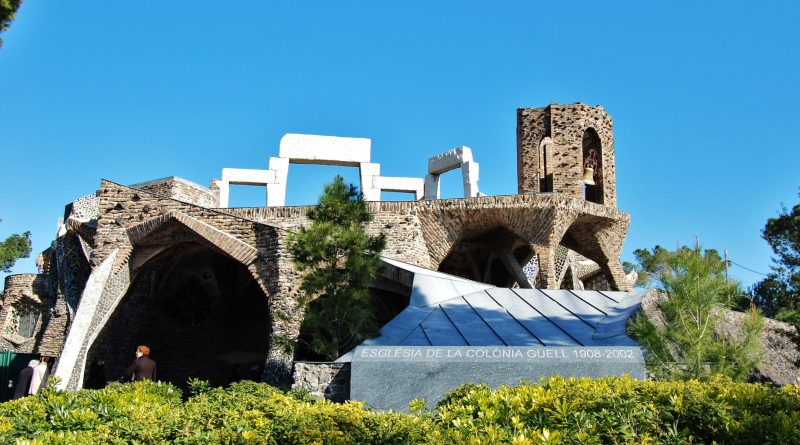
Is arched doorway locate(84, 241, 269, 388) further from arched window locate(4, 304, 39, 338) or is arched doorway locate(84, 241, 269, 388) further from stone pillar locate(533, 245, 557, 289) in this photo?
arched window locate(4, 304, 39, 338)

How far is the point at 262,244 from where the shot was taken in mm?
12305

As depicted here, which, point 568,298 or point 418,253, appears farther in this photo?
point 418,253

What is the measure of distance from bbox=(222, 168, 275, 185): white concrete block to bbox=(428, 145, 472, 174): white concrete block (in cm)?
463

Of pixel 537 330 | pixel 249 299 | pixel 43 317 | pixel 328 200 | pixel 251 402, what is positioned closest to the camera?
pixel 251 402

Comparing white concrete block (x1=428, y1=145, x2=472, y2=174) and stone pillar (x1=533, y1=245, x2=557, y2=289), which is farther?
white concrete block (x1=428, y1=145, x2=472, y2=174)

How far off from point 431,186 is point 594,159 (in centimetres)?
466

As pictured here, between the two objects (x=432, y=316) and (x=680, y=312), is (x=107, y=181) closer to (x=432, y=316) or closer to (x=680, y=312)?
(x=432, y=316)

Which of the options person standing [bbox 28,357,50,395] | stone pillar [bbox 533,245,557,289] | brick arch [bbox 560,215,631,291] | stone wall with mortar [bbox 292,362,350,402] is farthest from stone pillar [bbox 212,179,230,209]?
stone wall with mortar [bbox 292,362,350,402]

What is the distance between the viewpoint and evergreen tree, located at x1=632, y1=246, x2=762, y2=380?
7238 millimetres

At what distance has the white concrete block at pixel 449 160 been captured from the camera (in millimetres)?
19266

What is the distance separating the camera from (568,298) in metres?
10.5

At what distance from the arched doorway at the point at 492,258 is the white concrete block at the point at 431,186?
2.06m

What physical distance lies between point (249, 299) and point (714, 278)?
13.3 metres

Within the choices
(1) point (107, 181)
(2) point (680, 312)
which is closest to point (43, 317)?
(1) point (107, 181)
